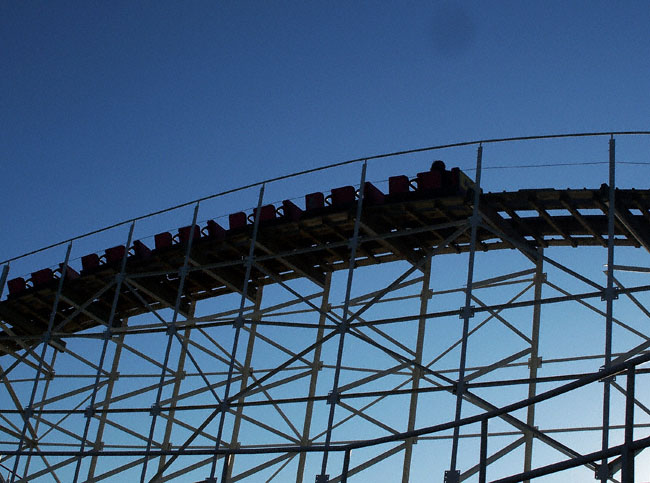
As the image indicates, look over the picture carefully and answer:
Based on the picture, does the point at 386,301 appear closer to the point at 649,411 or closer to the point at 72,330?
the point at 649,411

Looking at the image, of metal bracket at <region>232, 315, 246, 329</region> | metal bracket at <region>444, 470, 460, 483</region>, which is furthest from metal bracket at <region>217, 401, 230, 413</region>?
metal bracket at <region>444, 470, 460, 483</region>

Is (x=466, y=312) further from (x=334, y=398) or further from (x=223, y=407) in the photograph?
(x=223, y=407)

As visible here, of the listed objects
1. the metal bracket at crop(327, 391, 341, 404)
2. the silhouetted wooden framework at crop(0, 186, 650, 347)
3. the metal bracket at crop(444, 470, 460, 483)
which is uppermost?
the silhouetted wooden framework at crop(0, 186, 650, 347)

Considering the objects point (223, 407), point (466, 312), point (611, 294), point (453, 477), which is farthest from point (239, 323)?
point (611, 294)

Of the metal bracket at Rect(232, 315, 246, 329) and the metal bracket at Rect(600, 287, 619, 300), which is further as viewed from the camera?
the metal bracket at Rect(232, 315, 246, 329)

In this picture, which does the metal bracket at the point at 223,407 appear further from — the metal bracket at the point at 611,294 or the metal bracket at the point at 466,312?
the metal bracket at the point at 611,294

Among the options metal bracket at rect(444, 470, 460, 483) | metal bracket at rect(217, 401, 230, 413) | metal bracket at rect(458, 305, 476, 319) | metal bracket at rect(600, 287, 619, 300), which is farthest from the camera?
metal bracket at rect(217, 401, 230, 413)

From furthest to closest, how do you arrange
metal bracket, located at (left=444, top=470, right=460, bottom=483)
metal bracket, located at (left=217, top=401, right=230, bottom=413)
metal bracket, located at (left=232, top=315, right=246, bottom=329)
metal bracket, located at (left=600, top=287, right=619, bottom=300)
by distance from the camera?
metal bracket, located at (left=232, top=315, right=246, bottom=329), metal bracket, located at (left=217, top=401, right=230, bottom=413), metal bracket, located at (left=600, top=287, right=619, bottom=300), metal bracket, located at (left=444, top=470, right=460, bottom=483)

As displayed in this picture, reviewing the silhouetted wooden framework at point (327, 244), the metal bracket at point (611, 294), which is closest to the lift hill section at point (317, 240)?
the silhouetted wooden framework at point (327, 244)

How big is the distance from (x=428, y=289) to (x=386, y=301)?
1212 mm

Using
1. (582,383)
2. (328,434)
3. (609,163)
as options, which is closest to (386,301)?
(328,434)

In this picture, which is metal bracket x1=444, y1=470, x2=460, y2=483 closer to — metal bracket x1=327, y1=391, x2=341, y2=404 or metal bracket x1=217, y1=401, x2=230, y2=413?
metal bracket x1=327, y1=391, x2=341, y2=404

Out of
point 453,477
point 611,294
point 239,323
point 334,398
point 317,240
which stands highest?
point 317,240

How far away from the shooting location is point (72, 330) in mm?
21016
